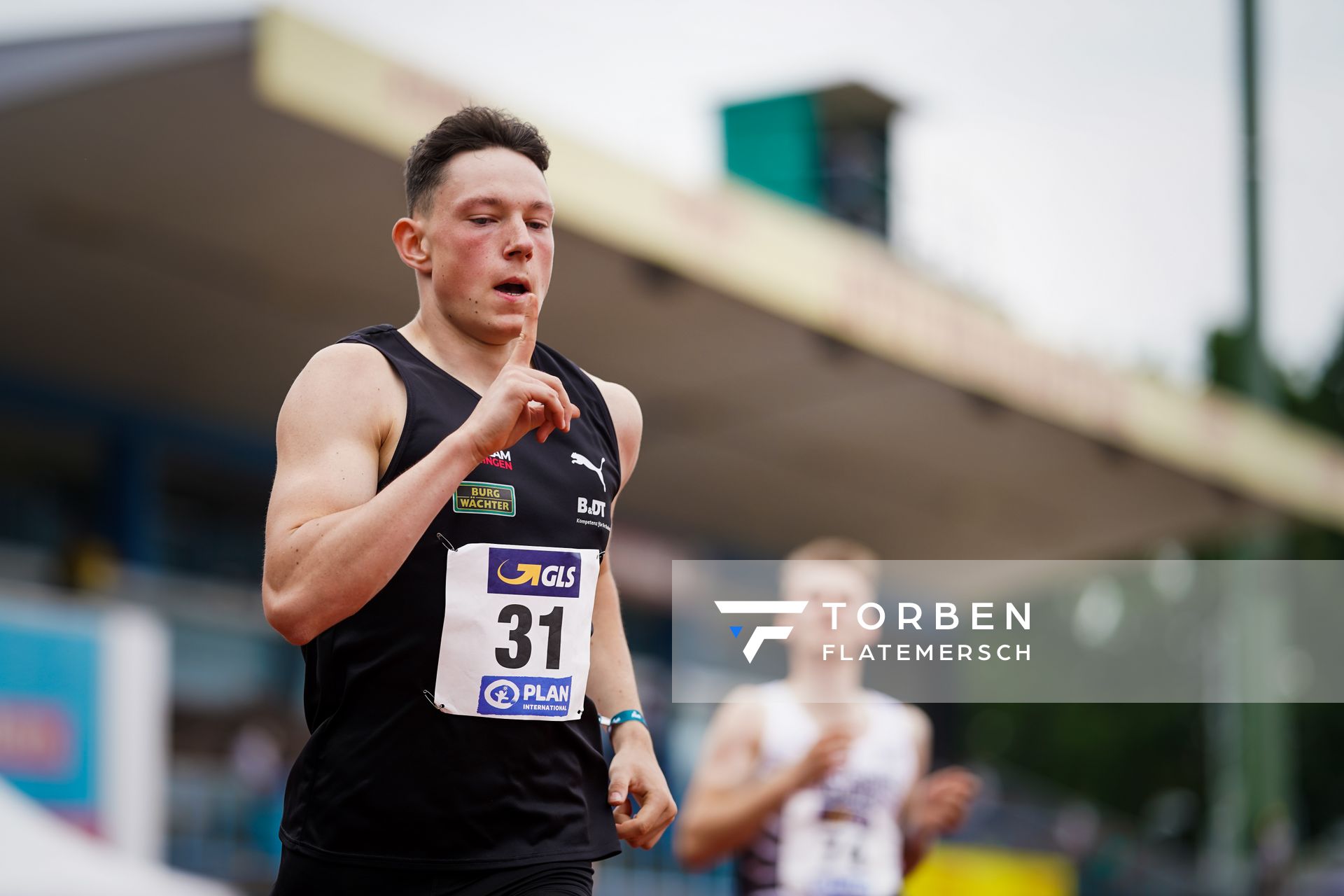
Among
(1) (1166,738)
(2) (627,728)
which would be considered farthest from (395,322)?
(1) (1166,738)

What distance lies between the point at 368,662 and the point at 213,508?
14.7 m

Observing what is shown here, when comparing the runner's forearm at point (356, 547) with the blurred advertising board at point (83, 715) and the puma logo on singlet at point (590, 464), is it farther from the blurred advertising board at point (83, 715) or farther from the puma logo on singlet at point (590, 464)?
the blurred advertising board at point (83, 715)

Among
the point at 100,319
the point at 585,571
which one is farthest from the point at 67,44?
the point at 585,571

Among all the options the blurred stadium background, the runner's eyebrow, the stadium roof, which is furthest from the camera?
the stadium roof

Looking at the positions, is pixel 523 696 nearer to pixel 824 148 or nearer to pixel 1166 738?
pixel 824 148

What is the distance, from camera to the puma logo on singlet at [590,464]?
→ 8.90 ft

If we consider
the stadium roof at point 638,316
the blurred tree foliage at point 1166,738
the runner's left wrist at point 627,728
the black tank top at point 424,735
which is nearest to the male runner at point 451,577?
the black tank top at point 424,735

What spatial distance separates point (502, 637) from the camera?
2580 mm

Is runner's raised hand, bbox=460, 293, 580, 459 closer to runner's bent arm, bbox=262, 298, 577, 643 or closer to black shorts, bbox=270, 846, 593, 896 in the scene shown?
runner's bent arm, bbox=262, 298, 577, 643

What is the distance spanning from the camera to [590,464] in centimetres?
274

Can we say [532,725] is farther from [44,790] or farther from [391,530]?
[44,790]

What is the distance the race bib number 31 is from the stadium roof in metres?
8.07

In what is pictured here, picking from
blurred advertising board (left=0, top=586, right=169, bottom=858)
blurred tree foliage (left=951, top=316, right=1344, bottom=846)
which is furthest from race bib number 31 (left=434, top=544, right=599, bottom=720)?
blurred tree foliage (left=951, top=316, right=1344, bottom=846)

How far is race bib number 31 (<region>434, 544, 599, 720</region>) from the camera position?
2543 millimetres
